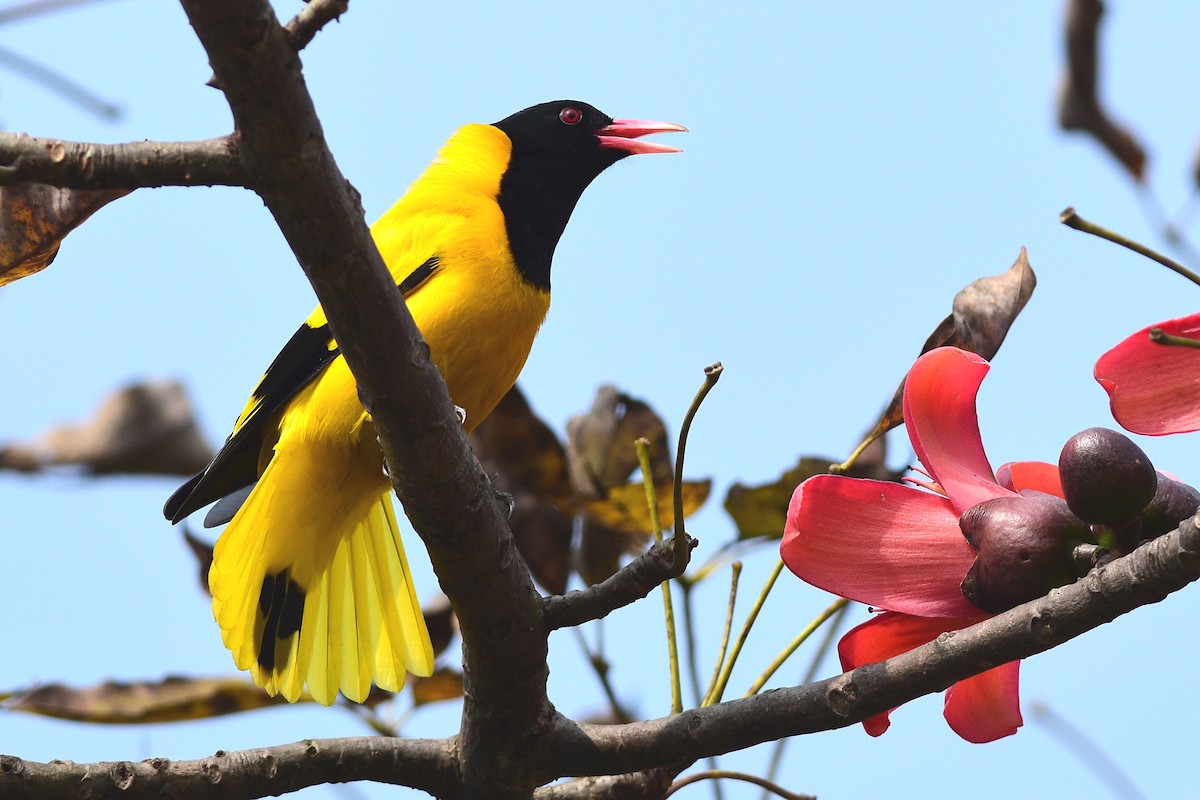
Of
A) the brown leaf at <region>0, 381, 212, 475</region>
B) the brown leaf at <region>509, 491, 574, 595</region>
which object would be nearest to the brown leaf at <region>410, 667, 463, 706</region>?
the brown leaf at <region>509, 491, 574, 595</region>

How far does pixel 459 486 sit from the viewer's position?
5.86 feet

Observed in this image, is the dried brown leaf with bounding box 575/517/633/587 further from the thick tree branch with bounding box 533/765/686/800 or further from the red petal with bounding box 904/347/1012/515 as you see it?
the red petal with bounding box 904/347/1012/515

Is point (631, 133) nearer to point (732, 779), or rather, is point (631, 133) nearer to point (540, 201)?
point (540, 201)

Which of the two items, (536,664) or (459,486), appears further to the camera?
(536,664)

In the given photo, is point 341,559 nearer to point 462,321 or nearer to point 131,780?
point 462,321

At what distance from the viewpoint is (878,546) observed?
1430mm

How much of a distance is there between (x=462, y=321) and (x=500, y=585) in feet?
3.49

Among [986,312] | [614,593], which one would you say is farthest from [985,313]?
[614,593]

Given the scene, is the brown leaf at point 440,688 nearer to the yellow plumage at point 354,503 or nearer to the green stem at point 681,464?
the yellow plumage at point 354,503

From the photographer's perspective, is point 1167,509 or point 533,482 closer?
point 1167,509

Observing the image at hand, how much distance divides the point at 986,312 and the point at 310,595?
1868 mm

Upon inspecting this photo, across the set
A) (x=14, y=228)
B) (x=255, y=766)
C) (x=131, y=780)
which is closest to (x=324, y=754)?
(x=255, y=766)

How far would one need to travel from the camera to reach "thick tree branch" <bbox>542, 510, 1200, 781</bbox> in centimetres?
122

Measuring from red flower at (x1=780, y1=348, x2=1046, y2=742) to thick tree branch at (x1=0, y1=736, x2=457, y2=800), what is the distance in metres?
0.83
